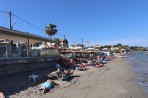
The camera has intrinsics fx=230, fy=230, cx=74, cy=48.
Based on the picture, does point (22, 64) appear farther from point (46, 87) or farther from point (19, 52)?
point (46, 87)

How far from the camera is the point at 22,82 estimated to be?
741 inches

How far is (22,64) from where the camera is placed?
2441 centimetres

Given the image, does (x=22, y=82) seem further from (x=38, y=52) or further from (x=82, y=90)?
(x=38, y=52)

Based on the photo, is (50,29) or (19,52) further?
(50,29)

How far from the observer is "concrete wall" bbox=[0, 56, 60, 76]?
2094 cm

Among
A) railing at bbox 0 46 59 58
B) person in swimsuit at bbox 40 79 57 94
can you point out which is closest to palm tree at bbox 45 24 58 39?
railing at bbox 0 46 59 58

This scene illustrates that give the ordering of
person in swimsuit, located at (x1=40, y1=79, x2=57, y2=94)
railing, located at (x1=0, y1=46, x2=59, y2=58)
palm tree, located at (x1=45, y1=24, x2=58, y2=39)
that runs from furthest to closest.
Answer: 1. palm tree, located at (x1=45, y1=24, x2=58, y2=39)
2. railing, located at (x1=0, y1=46, x2=59, y2=58)
3. person in swimsuit, located at (x1=40, y1=79, x2=57, y2=94)

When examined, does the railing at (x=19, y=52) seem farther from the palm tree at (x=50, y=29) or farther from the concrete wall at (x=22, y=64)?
the palm tree at (x=50, y=29)

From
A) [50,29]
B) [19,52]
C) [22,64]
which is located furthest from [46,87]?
[50,29]

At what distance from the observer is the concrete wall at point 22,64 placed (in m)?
20.9

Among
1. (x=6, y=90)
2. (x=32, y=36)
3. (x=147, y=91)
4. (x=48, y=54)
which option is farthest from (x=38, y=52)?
(x=147, y=91)

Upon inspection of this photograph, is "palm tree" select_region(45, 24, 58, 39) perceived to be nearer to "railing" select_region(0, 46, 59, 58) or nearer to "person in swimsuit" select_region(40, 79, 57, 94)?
"railing" select_region(0, 46, 59, 58)

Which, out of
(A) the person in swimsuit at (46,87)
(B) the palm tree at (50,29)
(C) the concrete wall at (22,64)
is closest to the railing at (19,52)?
(C) the concrete wall at (22,64)

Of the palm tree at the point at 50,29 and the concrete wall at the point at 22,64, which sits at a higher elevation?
the palm tree at the point at 50,29
